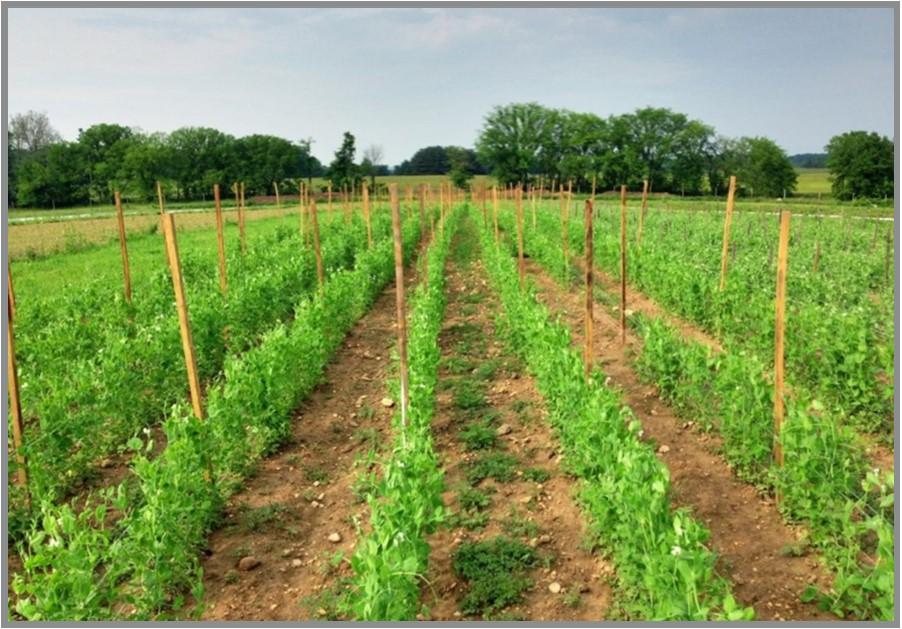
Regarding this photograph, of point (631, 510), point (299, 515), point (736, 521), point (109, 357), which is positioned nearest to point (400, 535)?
point (631, 510)

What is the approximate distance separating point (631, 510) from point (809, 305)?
16.4ft

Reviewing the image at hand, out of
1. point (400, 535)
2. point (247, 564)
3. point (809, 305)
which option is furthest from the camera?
point (809, 305)

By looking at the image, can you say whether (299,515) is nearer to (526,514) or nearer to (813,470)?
(526,514)

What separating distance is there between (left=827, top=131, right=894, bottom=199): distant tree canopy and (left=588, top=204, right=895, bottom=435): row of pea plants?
122ft

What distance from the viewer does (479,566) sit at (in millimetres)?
4094

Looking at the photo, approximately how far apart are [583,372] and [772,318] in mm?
3234

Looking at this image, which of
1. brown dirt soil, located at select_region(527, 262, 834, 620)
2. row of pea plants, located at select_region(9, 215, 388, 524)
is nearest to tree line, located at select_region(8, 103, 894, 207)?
row of pea plants, located at select_region(9, 215, 388, 524)

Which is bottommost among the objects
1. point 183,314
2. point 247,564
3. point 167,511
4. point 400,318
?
point 247,564

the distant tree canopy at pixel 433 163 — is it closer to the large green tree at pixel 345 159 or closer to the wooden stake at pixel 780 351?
the large green tree at pixel 345 159

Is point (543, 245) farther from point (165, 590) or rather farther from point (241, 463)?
point (165, 590)

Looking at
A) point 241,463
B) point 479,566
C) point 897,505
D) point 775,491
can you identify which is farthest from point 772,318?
point 241,463

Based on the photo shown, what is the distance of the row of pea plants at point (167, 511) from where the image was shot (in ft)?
10.0

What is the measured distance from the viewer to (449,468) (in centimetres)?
551

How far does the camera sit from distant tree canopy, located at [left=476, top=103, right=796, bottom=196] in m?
65.5
